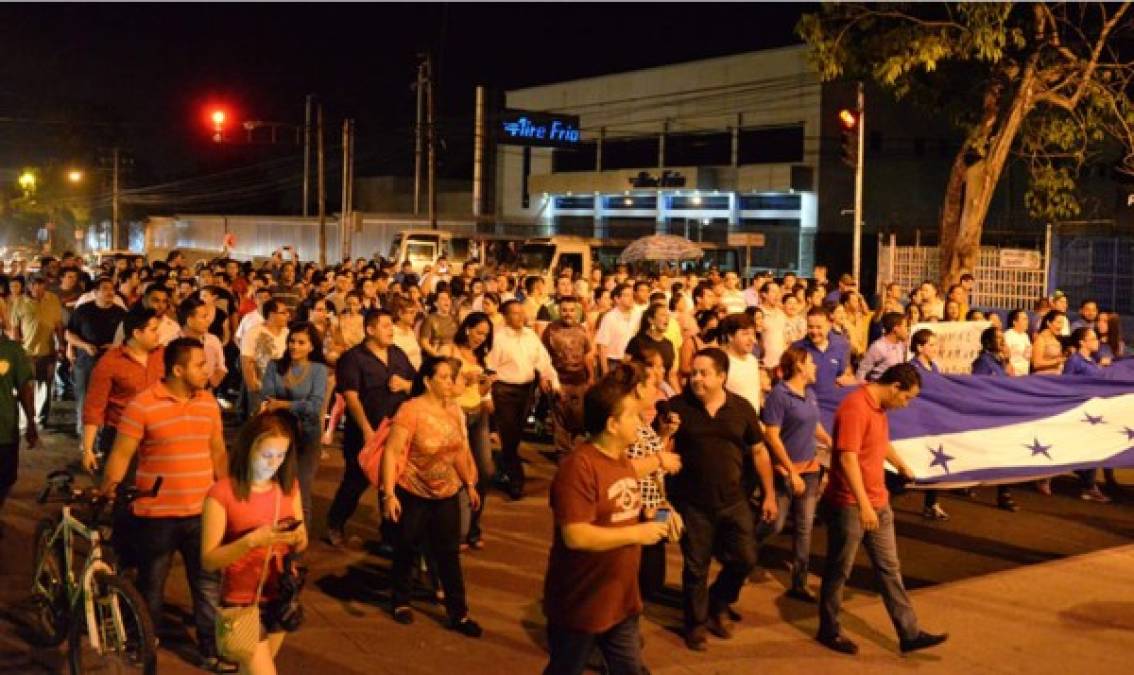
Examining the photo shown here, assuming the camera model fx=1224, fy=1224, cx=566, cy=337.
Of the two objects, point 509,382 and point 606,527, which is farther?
point 509,382

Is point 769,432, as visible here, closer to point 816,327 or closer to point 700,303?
point 816,327

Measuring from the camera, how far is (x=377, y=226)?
43250 mm

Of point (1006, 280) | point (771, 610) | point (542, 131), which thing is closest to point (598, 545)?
point (771, 610)

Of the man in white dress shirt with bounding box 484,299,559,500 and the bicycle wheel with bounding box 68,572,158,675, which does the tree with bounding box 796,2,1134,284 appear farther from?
the bicycle wheel with bounding box 68,572,158,675

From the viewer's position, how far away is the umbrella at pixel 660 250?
26859mm

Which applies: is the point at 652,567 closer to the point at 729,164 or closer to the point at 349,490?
the point at 349,490

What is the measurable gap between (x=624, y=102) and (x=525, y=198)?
870 centimetres

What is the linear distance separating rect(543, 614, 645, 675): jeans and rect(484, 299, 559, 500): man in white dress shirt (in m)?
5.62

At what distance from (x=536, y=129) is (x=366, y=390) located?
1703 inches

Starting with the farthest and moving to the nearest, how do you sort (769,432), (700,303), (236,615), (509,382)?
1. (700,303)
2. (509,382)
3. (769,432)
4. (236,615)

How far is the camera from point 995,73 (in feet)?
59.2

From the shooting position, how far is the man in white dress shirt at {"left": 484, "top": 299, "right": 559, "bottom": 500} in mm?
10633

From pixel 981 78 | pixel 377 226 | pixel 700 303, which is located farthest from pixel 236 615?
pixel 377 226

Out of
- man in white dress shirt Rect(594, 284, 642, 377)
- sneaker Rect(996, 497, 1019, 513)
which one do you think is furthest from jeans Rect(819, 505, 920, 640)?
man in white dress shirt Rect(594, 284, 642, 377)
